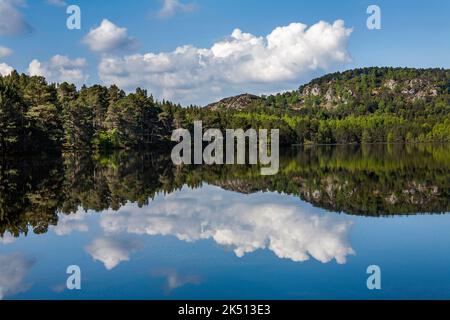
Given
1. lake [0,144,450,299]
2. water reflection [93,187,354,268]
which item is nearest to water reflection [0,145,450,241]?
lake [0,144,450,299]

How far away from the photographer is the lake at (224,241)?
452 inches

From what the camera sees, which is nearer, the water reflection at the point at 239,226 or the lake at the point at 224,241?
the lake at the point at 224,241

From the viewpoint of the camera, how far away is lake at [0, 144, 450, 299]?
11.5 meters

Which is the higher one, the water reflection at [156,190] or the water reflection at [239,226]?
the water reflection at [156,190]

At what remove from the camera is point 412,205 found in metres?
23.7

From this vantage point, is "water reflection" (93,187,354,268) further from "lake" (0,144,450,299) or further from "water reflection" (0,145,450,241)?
"water reflection" (0,145,450,241)

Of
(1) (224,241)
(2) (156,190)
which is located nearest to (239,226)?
(1) (224,241)

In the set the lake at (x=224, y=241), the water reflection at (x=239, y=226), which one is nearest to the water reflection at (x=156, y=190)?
the lake at (x=224, y=241)

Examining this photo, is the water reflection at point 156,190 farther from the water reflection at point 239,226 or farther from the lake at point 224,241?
the water reflection at point 239,226

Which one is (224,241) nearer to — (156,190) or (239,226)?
(239,226)

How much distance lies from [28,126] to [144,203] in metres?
41.4
